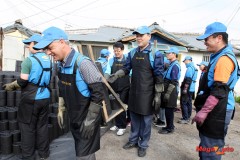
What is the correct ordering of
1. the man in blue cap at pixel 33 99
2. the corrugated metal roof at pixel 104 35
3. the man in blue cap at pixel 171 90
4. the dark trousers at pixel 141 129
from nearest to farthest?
1. the man in blue cap at pixel 33 99
2. the dark trousers at pixel 141 129
3. the man in blue cap at pixel 171 90
4. the corrugated metal roof at pixel 104 35

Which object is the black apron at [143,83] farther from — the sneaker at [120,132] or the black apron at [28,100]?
the black apron at [28,100]

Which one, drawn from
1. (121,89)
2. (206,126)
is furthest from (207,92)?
(121,89)

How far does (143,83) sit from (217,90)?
146 centimetres

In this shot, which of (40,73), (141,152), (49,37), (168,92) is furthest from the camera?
(168,92)

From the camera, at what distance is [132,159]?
3.51 meters

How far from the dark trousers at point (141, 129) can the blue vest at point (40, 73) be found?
159 centimetres

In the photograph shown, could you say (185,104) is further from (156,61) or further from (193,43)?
(193,43)

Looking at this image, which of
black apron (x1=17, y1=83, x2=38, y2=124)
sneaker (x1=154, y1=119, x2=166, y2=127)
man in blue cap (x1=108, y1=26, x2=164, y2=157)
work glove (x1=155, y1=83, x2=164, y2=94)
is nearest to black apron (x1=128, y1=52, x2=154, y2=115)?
man in blue cap (x1=108, y1=26, x2=164, y2=157)

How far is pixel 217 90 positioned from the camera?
2.18 meters

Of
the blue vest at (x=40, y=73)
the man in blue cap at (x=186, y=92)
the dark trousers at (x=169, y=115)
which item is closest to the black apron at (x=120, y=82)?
the dark trousers at (x=169, y=115)

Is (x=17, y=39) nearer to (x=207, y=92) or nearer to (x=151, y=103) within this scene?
(x=151, y=103)

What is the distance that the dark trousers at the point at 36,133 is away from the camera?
3176 mm

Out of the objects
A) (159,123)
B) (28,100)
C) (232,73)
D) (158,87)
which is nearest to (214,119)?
(232,73)

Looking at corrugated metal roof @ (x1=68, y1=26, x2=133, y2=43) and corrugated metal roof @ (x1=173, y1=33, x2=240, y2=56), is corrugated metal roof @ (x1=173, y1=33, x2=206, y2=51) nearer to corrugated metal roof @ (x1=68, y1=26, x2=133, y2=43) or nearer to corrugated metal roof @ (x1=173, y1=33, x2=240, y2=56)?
corrugated metal roof @ (x1=173, y1=33, x2=240, y2=56)
